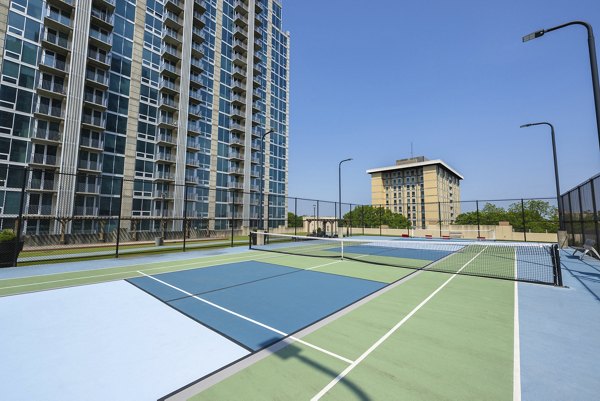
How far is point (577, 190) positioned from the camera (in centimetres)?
1702

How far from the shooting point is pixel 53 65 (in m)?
28.7

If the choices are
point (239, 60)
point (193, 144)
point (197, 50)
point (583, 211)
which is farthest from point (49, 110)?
point (583, 211)

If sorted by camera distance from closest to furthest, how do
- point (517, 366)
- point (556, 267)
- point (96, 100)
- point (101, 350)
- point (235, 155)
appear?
point (517, 366) < point (101, 350) < point (556, 267) < point (96, 100) < point (235, 155)

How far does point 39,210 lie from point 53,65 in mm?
16196

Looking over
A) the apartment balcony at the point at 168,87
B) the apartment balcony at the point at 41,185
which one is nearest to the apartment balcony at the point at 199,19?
the apartment balcony at the point at 168,87

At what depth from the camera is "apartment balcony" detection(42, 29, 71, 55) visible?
28.3 meters

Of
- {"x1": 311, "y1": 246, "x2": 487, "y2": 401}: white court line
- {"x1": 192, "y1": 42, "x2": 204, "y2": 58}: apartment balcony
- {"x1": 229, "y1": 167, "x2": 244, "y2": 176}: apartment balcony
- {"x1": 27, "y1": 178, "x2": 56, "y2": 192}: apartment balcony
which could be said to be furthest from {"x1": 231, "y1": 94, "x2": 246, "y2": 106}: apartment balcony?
{"x1": 311, "y1": 246, "x2": 487, "y2": 401}: white court line

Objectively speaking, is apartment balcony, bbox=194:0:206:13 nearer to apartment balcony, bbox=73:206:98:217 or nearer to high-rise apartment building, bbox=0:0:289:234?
high-rise apartment building, bbox=0:0:289:234

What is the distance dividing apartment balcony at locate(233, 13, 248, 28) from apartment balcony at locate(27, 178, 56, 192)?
136 feet

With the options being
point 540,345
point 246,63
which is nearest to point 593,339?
point 540,345

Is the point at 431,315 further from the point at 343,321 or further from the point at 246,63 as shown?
the point at 246,63

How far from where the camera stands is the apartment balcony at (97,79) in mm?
31094

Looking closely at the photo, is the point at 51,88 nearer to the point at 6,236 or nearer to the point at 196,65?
the point at 196,65

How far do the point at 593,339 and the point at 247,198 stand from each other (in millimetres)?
45434
